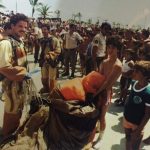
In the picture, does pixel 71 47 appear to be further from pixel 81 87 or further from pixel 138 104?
pixel 138 104

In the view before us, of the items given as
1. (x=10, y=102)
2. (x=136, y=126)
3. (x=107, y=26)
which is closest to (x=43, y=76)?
(x=107, y=26)

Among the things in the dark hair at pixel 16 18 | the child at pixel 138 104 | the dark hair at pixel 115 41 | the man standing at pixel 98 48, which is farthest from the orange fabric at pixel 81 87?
the man standing at pixel 98 48

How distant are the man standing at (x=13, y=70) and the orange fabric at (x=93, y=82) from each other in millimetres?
825

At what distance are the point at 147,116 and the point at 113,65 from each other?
3.68ft

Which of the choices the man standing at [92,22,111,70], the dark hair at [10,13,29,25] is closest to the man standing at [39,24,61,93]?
the man standing at [92,22,111,70]

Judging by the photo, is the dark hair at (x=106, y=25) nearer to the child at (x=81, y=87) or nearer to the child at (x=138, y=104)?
the child at (x=81, y=87)

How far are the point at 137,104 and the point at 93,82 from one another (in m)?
1.01

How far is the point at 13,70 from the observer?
536 cm

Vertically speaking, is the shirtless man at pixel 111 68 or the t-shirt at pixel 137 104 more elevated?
the shirtless man at pixel 111 68

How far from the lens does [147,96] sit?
4645mm

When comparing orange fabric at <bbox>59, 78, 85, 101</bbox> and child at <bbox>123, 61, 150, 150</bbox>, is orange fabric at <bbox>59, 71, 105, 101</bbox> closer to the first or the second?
orange fabric at <bbox>59, 78, 85, 101</bbox>

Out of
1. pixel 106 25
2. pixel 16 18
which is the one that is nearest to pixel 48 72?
pixel 106 25

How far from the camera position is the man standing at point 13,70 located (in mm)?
5383

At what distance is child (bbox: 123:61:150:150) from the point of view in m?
4.61
